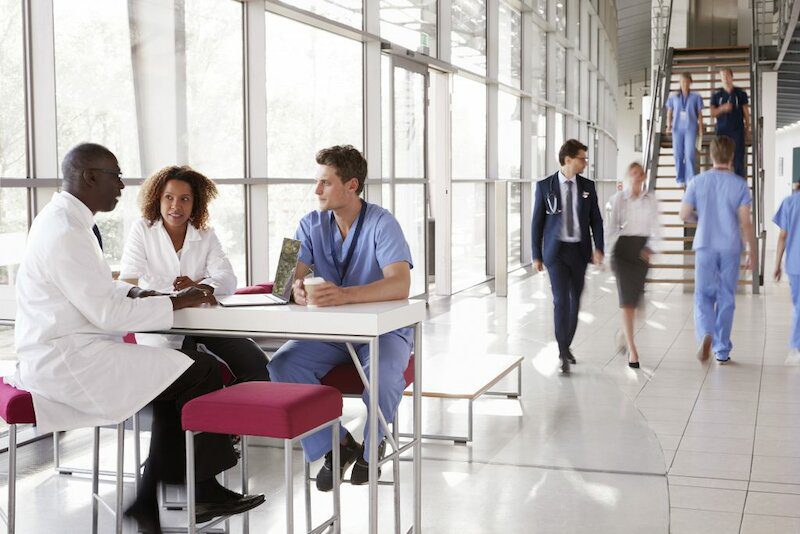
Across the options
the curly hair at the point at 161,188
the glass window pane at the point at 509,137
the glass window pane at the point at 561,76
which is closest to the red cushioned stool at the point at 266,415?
the curly hair at the point at 161,188

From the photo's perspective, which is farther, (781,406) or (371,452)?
(781,406)

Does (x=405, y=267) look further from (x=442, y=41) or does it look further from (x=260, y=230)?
(x=442, y=41)

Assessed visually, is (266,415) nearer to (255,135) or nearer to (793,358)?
(255,135)

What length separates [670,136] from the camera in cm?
1449

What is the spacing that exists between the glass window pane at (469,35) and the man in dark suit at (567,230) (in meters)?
5.41

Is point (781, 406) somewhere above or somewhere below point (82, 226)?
below

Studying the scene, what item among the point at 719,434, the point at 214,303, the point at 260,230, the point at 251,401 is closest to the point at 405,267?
the point at 214,303

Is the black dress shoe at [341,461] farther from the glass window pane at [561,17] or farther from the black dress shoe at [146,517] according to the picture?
the glass window pane at [561,17]

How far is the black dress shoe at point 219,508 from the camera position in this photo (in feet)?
Answer: 11.1

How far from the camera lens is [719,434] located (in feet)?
16.6

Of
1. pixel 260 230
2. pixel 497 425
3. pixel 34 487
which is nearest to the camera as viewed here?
pixel 34 487

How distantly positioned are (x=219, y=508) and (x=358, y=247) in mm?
1162

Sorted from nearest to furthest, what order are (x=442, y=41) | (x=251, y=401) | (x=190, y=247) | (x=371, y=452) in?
(x=251, y=401) → (x=371, y=452) → (x=190, y=247) → (x=442, y=41)

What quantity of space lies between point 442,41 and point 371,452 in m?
8.85
